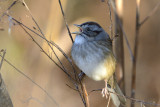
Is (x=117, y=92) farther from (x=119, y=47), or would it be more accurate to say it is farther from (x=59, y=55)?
(x=59, y=55)

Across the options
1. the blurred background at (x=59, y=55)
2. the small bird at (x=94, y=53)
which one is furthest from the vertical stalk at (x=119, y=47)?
the blurred background at (x=59, y=55)

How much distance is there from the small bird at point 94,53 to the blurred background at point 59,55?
29 centimetres

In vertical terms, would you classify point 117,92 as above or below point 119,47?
below

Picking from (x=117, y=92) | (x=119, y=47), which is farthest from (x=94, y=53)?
(x=117, y=92)

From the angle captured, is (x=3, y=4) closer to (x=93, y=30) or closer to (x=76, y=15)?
(x=93, y=30)

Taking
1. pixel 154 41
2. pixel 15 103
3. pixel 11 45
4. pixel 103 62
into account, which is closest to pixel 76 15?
pixel 11 45

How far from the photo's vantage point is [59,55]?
361 centimetres

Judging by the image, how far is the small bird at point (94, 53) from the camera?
8.75ft

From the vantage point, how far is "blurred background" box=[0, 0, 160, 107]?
12.7 feet

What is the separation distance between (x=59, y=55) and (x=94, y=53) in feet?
3.38

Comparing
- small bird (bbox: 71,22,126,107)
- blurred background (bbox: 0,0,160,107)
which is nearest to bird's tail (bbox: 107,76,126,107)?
small bird (bbox: 71,22,126,107)

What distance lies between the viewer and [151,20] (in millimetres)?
5043

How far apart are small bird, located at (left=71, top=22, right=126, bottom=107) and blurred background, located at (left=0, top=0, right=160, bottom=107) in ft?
0.95

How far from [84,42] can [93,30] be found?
0.16 meters
